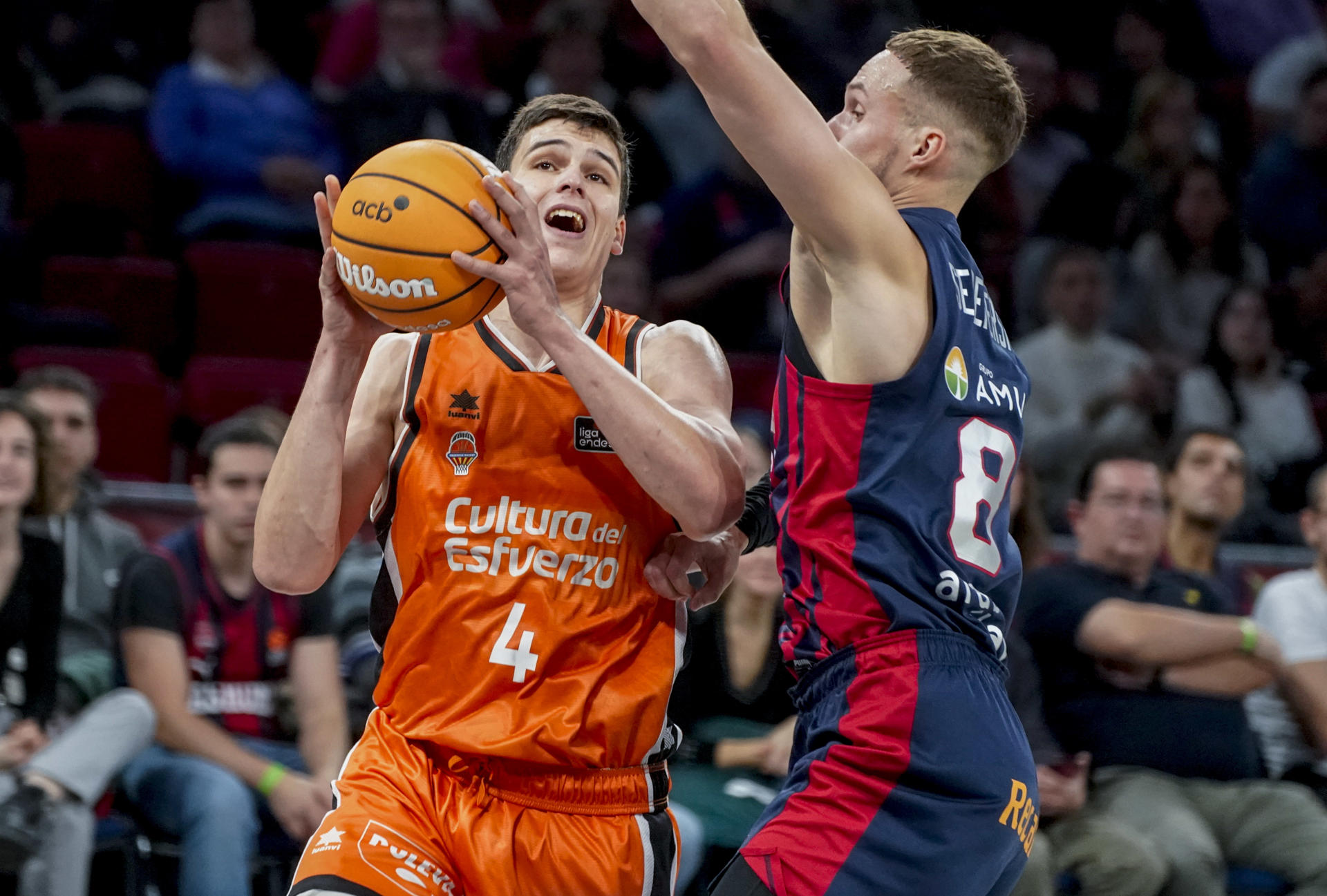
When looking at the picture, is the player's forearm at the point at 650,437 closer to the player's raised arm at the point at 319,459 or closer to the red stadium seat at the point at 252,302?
the player's raised arm at the point at 319,459

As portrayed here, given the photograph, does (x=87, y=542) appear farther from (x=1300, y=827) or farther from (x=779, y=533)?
(x=1300, y=827)

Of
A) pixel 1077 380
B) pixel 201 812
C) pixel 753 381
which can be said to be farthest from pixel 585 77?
pixel 201 812

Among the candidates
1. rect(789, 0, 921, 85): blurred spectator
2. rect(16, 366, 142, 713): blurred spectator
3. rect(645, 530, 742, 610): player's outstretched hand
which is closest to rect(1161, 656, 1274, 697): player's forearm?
rect(645, 530, 742, 610): player's outstretched hand

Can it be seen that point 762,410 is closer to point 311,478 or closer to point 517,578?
point 517,578

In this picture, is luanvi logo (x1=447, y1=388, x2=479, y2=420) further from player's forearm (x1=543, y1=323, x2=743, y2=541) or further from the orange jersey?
player's forearm (x1=543, y1=323, x2=743, y2=541)

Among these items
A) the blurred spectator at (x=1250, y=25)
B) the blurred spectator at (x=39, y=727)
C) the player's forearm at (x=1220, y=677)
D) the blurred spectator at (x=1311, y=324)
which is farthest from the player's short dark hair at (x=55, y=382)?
the blurred spectator at (x=1250, y=25)

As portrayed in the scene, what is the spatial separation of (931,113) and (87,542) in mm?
4449

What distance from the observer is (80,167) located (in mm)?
8758

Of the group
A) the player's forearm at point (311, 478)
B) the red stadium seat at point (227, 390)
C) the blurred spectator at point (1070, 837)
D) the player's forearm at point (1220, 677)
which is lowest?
the blurred spectator at point (1070, 837)

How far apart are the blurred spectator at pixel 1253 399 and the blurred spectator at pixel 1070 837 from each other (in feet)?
11.9

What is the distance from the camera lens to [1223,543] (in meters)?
8.05

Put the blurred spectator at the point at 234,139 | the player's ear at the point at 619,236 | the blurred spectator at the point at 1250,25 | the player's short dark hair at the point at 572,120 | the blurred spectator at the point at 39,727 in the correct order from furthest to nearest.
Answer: the blurred spectator at the point at 1250,25 → the blurred spectator at the point at 234,139 → the blurred spectator at the point at 39,727 → the player's ear at the point at 619,236 → the player's short dark hair at the point at 572,120

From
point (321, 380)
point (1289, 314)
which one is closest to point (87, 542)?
point (321, 380)

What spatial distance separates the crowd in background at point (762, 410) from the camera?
5480 mm
